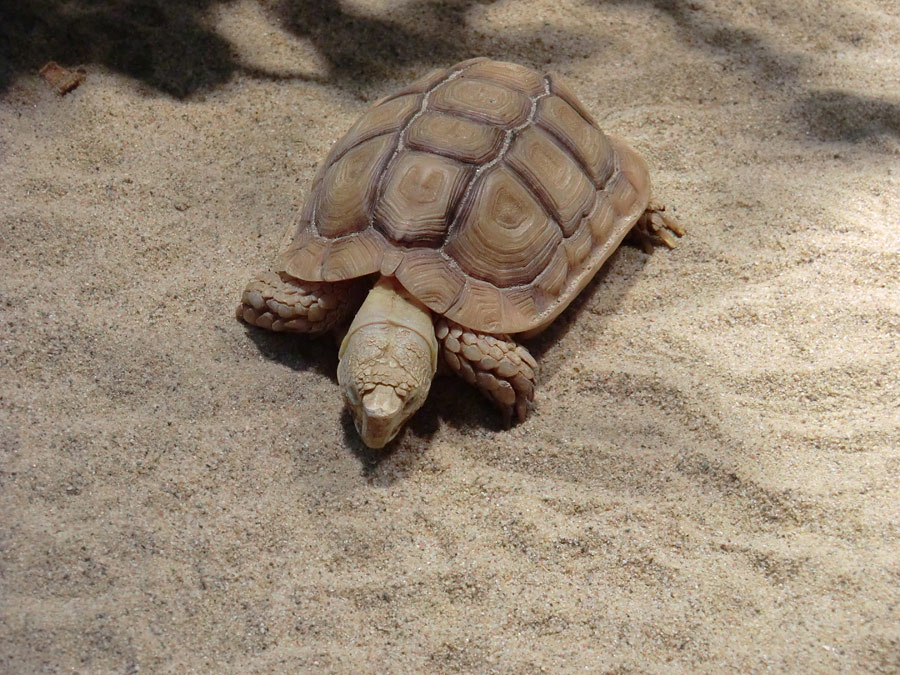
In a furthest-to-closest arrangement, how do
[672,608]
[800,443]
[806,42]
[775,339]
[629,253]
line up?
[806,42] → [629,253] → [775,339] → [800,443] → [672,608]

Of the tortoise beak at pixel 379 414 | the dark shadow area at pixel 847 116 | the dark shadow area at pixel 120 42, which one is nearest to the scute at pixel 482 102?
the tortoise beak at pixel 379 414

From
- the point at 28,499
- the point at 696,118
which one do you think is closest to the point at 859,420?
the point at 696,118

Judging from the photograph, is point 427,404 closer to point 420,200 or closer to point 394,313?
point 394,313

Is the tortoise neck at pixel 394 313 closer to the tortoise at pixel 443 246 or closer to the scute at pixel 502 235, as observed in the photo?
the tortoise at pixel 443 246

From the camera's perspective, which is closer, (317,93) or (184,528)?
(184,528)

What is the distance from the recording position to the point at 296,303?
2717 millimetres

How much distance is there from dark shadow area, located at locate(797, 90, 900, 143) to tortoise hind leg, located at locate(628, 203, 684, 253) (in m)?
0.96

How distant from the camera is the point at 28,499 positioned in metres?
2.25

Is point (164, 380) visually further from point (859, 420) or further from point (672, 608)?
point (859, 420)

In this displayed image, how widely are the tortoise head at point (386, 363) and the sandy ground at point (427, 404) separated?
18 centimetres

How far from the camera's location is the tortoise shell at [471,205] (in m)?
2.63

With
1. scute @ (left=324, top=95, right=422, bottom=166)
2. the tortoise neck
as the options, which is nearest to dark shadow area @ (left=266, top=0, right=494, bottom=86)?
scute @ (left=324, top=95, right=422, bottom=166)

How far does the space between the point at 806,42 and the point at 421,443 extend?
313 centimetres

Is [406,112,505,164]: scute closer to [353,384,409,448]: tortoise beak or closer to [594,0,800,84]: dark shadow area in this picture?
[353,384,409,448]: tortoise beak
